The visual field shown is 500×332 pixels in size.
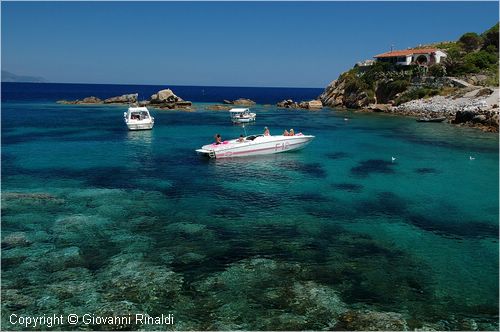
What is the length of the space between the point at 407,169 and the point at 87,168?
26.8 meters

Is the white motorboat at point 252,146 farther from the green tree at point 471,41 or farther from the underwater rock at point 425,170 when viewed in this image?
the green tree at point 471,41

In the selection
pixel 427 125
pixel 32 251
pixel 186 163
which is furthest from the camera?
pixel 427 125

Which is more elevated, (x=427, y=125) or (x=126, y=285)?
(x=427, y=125)

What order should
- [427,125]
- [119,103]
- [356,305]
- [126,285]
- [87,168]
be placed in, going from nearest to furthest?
[356,305] → [126,285] → [87,168] → [427,125] → [119,103]

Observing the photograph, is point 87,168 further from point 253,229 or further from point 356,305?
point 356,305

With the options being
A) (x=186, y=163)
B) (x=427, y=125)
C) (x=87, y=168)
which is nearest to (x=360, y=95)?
(x=427, y=125)

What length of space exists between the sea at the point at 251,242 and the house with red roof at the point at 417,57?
68.2 metres

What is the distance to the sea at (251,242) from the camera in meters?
12.8

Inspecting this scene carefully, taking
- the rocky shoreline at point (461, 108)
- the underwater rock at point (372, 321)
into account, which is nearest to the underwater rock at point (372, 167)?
the underwater rock at point (372, 321)

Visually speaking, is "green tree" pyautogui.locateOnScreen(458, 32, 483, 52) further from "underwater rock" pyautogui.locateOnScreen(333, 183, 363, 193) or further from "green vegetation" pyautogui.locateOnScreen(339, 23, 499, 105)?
"underwater rock" pyautogui.locateOnScreen(333, 183, 363, 193)

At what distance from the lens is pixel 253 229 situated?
64.2 feet

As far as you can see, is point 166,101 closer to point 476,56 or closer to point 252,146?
point 252,146

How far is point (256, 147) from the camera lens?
3778cm

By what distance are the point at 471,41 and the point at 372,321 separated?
113 m
